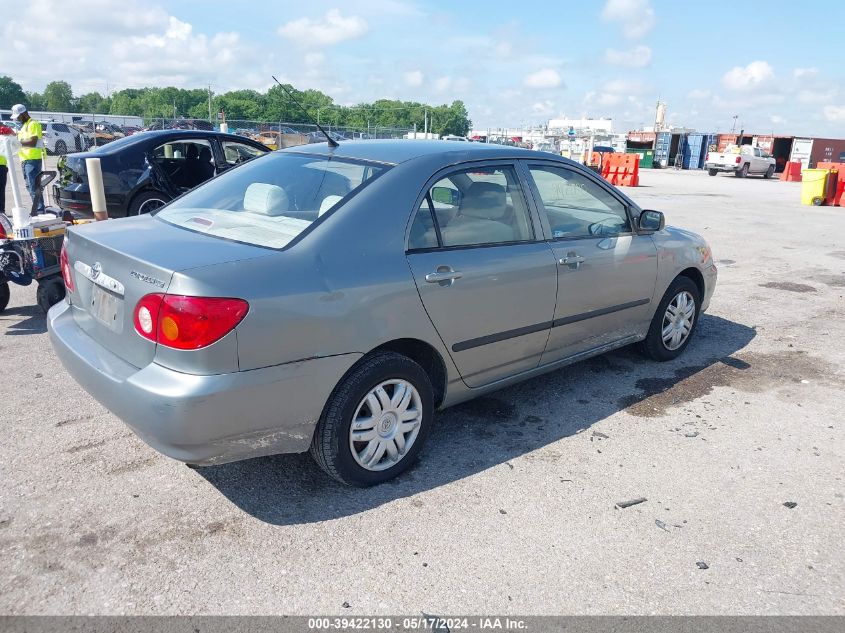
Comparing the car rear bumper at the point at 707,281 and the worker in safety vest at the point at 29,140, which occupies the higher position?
the worker in safety vest at the point at 29,140

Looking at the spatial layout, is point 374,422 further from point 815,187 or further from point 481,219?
point 815,187

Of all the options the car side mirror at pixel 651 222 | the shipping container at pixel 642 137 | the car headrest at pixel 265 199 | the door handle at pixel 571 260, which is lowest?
the door handle at pixel 571 260

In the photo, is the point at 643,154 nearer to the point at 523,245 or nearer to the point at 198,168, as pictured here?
the point at 198,168

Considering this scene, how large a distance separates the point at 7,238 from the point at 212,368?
170 inches

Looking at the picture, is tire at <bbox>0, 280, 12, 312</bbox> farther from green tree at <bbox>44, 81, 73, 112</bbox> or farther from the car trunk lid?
green tree at <bbox>44, 81, 73, 112</bbox>

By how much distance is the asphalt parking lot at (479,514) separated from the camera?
258cm

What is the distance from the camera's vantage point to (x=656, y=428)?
4129 millimetres

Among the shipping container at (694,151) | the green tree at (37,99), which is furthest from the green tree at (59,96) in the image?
the shipping container at (694,151)

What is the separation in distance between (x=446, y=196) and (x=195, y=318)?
155 centimetres

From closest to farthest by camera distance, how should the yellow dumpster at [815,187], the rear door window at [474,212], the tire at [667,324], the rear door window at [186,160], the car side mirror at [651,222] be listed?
1. the rear door window at [474,212]
2. the car side mirror at [651,222]
3. the tire at [667,324]
4. the rear door window at [186,160]
5. the yellow dumpster at [815,187]

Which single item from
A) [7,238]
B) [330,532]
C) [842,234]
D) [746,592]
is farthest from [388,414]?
[842,234]

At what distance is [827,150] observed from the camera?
46688 mm

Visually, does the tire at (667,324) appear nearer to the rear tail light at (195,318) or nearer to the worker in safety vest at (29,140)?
the rear tail light at (195,318)

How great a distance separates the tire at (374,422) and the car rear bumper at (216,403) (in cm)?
9
